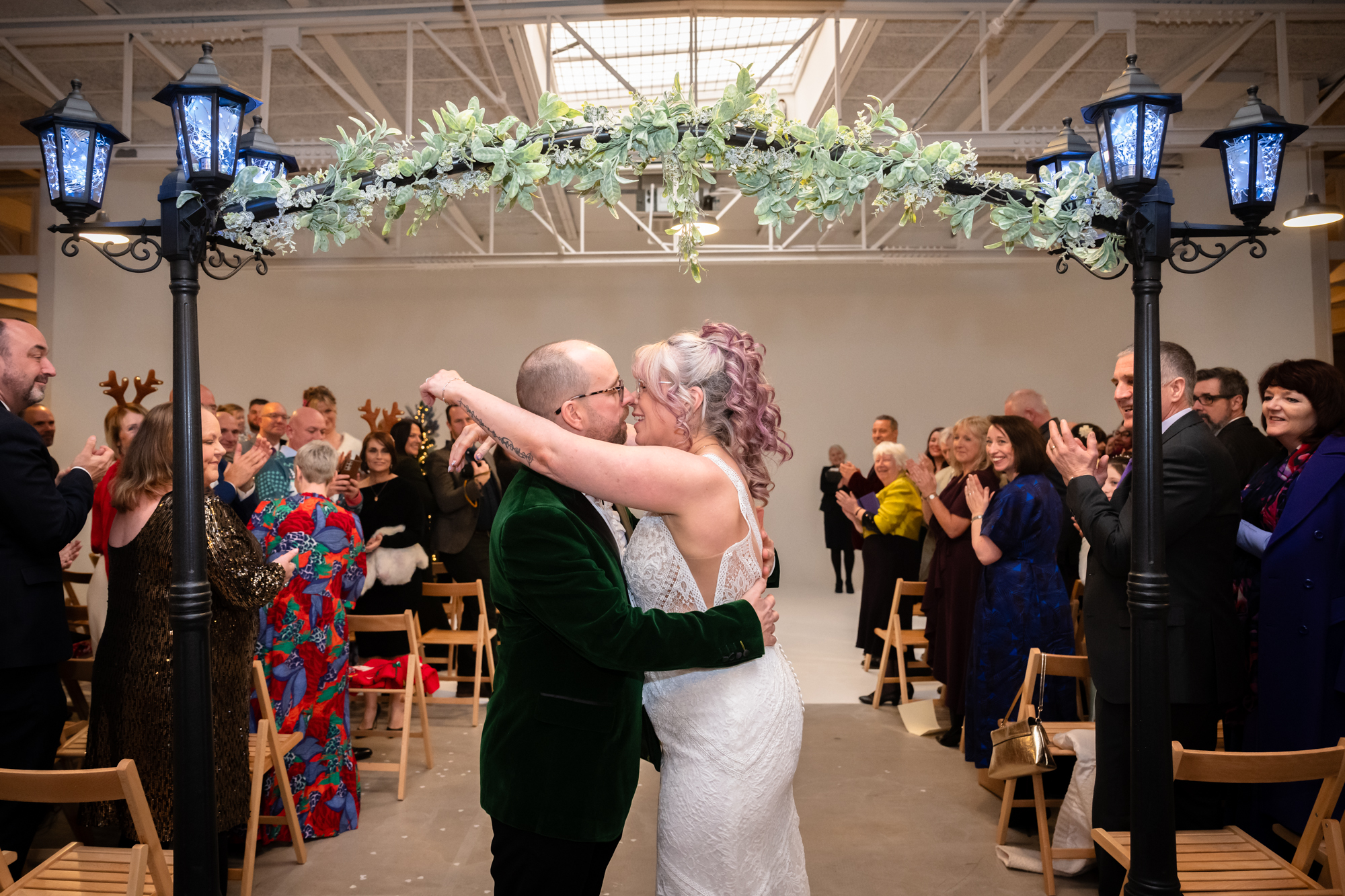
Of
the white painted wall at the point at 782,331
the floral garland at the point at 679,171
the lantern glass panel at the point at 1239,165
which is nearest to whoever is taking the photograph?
the floral garland at the point at 679,171

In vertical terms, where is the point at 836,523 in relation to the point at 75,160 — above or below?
below

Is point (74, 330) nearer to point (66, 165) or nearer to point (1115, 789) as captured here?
point (66, 165)

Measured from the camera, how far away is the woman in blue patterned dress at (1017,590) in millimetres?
4004

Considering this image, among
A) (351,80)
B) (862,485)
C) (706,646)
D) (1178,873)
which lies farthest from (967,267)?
(706,646)

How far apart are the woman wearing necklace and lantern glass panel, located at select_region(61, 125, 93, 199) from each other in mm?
2765

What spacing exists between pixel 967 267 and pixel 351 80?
25.9 feet

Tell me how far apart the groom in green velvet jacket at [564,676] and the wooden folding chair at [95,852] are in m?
0.82

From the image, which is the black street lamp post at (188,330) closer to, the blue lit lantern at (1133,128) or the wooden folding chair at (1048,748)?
the blue lit lantern at (1133,128)

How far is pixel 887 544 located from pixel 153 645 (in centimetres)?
458


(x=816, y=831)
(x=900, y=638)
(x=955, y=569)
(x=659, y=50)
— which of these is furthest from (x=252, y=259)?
(x=659, y=50)

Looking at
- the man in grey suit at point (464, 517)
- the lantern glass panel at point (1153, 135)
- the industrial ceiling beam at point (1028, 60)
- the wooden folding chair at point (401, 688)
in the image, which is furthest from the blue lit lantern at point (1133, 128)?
the industrial ceiling beam at point (1028, 60)

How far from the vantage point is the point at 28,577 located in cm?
286

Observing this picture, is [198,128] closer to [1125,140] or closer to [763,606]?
[763,606]

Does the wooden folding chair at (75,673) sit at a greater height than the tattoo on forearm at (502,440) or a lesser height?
lesser
